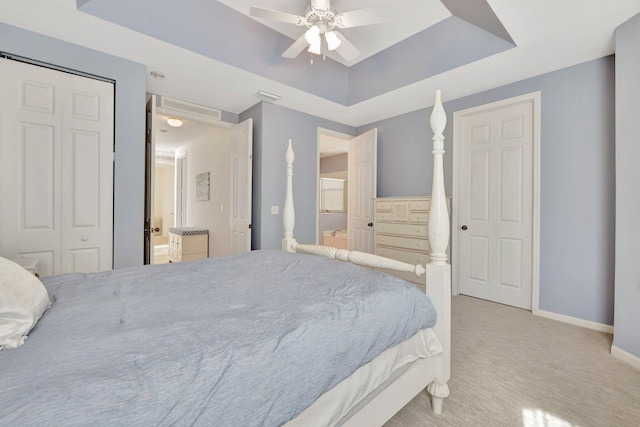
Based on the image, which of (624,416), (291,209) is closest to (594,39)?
(624,416)

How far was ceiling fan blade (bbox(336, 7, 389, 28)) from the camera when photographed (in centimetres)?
202

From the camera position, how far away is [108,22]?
83.4 inches

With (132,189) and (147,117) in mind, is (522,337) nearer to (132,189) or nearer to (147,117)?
(132,189)

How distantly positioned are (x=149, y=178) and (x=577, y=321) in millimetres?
4353

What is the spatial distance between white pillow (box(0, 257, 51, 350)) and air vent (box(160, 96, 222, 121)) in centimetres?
295

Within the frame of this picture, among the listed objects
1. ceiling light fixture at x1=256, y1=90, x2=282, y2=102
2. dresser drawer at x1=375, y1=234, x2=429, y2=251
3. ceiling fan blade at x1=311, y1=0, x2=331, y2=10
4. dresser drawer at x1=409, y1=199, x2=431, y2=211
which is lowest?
dresser drawer at x1=375, y1=234, x2=429, y2=251

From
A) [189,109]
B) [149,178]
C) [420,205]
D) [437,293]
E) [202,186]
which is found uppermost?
[189,109]

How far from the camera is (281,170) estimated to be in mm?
3822

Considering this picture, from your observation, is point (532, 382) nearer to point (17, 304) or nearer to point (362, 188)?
point (17, 304)

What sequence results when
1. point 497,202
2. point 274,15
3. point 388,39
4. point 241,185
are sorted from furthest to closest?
point 241,185
point 497,202
point 388,39
point 274,15

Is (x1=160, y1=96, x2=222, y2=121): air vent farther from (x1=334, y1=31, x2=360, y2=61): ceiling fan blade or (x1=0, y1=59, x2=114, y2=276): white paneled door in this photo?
(x1=334, y1=31, x2=360, y2=61): ceiling fan blade

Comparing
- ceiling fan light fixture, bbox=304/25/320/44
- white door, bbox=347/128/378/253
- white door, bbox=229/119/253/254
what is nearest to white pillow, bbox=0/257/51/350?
ceiling fan light fixture, bbox=304/25/320/44

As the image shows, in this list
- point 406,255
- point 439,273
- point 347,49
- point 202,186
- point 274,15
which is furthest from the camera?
point 202,186

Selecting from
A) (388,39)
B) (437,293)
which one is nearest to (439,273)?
(437,293)
